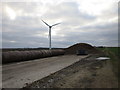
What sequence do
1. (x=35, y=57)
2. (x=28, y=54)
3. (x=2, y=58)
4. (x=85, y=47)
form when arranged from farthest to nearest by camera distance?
(x=85, y=47), (x=35, y=57), (x=28, y=54), (x=2, y=58)

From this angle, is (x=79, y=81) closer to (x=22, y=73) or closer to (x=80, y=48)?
(x=22, y=73)

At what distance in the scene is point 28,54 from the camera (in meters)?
20.9

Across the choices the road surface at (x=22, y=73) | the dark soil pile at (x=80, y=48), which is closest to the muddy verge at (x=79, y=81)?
the road surface at (x=22, y=73)

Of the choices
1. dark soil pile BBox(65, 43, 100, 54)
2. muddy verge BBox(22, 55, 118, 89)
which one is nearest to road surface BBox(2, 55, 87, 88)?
muddy verge BBox(22, 55, 118, 89)

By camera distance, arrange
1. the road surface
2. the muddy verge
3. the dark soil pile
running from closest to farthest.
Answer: the muddy verge → the road surface → the dark soil pile

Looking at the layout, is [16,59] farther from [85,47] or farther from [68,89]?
[85,47]

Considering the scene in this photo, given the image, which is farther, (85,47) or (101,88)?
(85,47)

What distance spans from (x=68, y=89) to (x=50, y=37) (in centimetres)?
2938

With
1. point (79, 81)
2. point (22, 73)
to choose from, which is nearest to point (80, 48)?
point (22, 73)

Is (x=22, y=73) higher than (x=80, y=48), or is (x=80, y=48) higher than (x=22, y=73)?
(x=80, y=48)

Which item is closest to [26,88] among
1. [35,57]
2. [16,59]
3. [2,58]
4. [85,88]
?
[85,88]

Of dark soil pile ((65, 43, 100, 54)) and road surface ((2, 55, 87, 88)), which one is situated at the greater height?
dark soil pile ((65, 43, 100, 54))

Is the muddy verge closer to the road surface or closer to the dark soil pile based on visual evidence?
the road surface

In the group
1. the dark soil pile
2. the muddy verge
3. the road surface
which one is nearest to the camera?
the muddy verge
